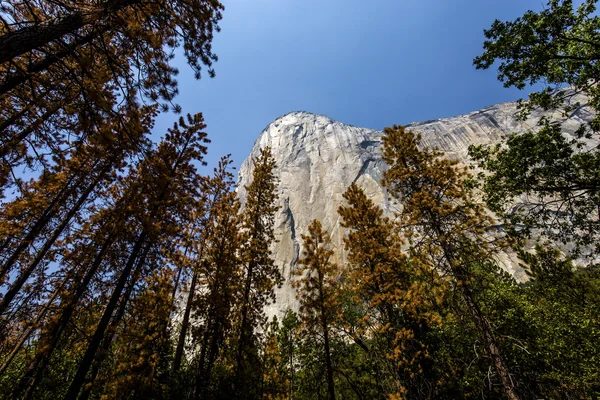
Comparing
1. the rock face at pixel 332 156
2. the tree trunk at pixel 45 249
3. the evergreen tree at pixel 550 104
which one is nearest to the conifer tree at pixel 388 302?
the evergreen tree at pixel 550 104

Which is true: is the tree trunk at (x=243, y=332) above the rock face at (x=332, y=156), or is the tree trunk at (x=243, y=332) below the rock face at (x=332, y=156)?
below

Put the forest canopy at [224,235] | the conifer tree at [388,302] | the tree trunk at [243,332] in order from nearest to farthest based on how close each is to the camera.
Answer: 1. the forest canopy at [224,235]
2. the conifer tree at [388,302]
3. the tree trunk at [243,332]

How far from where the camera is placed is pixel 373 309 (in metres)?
10.7

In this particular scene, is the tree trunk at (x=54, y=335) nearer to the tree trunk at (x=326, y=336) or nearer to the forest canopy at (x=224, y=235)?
the forest canopy at (x=224, y=235)

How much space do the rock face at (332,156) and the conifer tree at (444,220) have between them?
53.5m

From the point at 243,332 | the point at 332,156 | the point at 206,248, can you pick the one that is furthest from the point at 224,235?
the point at 332,156

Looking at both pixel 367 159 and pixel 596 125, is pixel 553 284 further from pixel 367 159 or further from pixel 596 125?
pixel 367 159

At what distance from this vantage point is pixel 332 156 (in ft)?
275

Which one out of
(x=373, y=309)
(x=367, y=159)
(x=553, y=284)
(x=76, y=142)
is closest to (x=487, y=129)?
(x=367, y=159)

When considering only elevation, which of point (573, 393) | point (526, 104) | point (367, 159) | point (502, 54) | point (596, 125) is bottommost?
point (573, 393)

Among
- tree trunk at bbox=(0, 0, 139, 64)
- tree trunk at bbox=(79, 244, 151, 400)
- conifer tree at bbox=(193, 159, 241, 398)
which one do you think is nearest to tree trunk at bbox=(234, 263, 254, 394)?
conifer tree at bbox=(193, 159, 241, 398)

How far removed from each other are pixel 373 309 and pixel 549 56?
10098 mm

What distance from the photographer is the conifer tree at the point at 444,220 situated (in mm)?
7336

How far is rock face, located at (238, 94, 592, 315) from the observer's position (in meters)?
69.9
